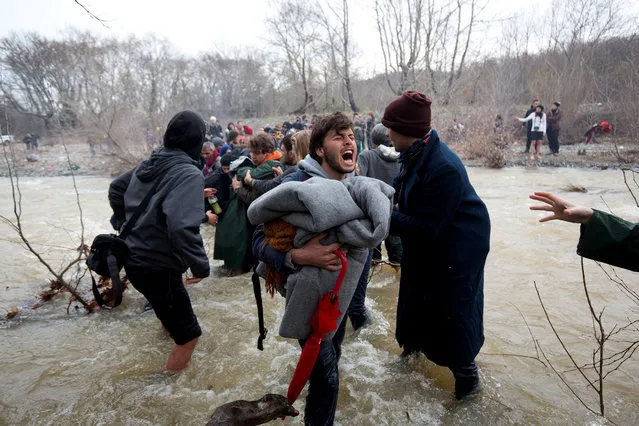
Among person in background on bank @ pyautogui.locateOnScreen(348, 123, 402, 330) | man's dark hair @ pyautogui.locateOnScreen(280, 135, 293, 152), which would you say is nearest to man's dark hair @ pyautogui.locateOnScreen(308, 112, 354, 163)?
man's dark hair @ pyautogui.locateOnScreen(280, 135, 293, 152)

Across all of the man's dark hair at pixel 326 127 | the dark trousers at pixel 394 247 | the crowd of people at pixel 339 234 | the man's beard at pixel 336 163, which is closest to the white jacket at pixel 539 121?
the dark trousers at pixel 394 247

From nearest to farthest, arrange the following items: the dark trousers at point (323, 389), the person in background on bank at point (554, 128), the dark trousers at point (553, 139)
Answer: the dark trousers at point (323, 389)
the person in background on bank at point (554, 128)
the dark trousers at point (553, 139)

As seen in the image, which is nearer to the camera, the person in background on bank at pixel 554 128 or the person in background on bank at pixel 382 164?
the person in background on bank at pixel 382 164

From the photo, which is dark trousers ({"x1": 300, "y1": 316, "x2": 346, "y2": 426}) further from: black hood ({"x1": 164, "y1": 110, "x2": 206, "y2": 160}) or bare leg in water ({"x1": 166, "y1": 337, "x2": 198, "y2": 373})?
black hood ({"x1": 164, "y1": 110, "x2": 206, "y2": 160})

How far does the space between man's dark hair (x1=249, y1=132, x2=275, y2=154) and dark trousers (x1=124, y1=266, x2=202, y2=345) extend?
1959 millimetres

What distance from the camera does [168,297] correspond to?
2.54m

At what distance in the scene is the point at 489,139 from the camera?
13039mm

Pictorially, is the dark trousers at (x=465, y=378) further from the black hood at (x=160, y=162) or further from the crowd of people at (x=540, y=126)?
the crowd of people at (x=540, y=126)

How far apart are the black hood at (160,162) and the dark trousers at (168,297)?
609 millimetres

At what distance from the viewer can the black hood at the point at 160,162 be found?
248cm

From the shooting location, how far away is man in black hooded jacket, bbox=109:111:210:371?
2.34 metres

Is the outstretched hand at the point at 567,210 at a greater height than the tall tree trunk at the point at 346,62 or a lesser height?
lesser

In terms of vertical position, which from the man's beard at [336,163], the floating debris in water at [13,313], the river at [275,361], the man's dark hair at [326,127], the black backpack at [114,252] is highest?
the man's dark hair at [326,127]

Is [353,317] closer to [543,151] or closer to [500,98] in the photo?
[543,151]
